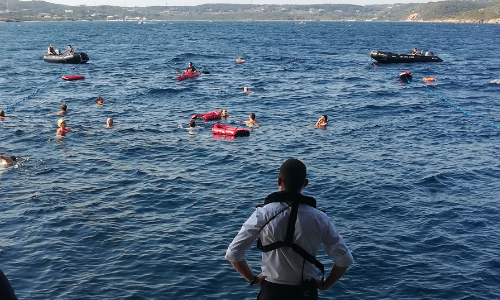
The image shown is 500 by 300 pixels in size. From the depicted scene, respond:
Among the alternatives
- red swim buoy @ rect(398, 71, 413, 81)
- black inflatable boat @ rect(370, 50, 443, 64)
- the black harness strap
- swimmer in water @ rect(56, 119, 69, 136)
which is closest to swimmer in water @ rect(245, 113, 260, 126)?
swimmer in water @ rect(56, 119, 69, 136)

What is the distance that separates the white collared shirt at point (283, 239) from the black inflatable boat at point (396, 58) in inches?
2158

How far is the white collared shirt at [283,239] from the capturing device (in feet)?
17.6

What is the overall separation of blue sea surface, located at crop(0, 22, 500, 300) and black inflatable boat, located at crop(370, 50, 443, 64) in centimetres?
1832

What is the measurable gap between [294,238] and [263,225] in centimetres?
34

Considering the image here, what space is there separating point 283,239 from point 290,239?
0.25 feet

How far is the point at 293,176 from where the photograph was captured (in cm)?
541

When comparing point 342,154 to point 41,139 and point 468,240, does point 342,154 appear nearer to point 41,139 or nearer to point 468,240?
point 468,240

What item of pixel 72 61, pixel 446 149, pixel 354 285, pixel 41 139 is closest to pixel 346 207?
pixel 354 285

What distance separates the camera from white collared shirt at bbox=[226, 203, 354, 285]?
211 inches

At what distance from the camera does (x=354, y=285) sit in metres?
12.0

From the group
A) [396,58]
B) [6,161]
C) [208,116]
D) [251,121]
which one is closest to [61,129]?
[6,161]

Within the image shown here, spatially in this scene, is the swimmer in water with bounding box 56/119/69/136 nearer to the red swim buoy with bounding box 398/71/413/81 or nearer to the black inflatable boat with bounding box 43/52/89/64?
the red swim buoy with bounding box 398/71/413/81

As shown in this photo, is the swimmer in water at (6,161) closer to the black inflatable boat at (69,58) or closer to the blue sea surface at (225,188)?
the blue sea surface at (225,188)

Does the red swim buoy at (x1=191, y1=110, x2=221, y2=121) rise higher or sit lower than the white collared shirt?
lower
